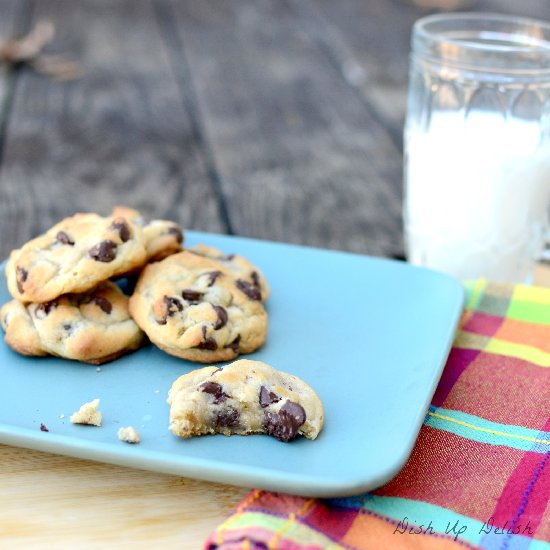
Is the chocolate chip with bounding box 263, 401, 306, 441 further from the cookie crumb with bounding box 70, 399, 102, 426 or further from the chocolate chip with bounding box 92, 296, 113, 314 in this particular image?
the chocolate chip with bounding box 92, 296, 113, 314

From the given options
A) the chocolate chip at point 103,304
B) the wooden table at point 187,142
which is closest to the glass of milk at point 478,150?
the wooden table at point 187,142

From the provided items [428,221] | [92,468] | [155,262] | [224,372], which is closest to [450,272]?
[428,221]

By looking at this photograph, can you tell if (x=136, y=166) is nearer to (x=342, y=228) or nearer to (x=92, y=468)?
(x=342, y=228)

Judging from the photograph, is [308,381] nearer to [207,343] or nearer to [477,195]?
[207,343]

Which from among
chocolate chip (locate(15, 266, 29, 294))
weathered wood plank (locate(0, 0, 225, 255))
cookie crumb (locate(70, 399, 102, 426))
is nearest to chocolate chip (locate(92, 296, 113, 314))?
chocolate chip (locate(15, 266, 29, 294))

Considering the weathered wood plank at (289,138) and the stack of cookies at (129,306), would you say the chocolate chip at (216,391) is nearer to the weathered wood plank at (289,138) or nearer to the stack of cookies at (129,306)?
the stack of cookies at (129,306)

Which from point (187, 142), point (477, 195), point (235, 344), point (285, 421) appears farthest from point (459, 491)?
point (187, 142)
